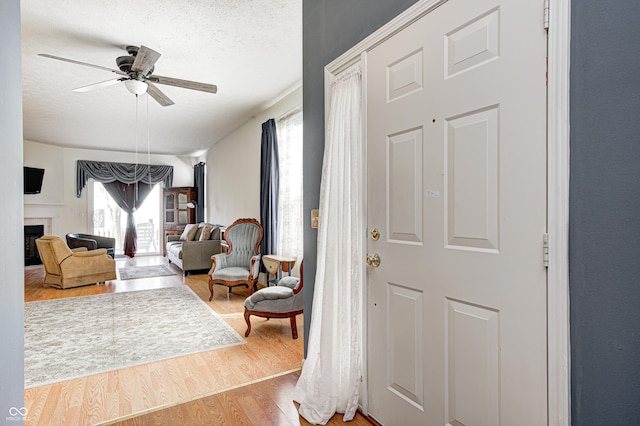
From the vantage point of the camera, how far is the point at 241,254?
4.96 m

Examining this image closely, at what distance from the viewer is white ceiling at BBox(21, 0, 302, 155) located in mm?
2668

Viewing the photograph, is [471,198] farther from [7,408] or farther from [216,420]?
[216,420]

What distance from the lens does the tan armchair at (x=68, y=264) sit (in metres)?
5.11

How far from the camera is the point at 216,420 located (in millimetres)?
1947

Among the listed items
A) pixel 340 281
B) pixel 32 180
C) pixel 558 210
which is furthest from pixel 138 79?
pixel 32 180

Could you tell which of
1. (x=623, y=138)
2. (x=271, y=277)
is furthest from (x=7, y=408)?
(x=271, y=277)

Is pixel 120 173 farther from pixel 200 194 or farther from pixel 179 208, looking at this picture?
pixel 200 194

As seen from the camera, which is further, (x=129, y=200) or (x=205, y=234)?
(x=129, y=200)

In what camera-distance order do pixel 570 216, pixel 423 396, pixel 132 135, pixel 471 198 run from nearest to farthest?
pixel 570 216 → pixel 471 198 → pixel 423 396 → pixel 132 135

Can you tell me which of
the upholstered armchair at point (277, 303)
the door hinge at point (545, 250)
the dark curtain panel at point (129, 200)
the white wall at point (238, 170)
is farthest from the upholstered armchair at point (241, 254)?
the dark curtain panel at point (129, 200)

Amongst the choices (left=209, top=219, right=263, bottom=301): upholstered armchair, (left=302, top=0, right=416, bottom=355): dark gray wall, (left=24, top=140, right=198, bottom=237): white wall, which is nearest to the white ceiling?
(left=302, top=0, right=416, bottom=355): dark gray wall

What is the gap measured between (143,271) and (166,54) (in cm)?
466

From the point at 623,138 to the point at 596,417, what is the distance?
0.83 metres

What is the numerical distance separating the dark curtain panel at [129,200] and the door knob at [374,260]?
8400 millimetres
